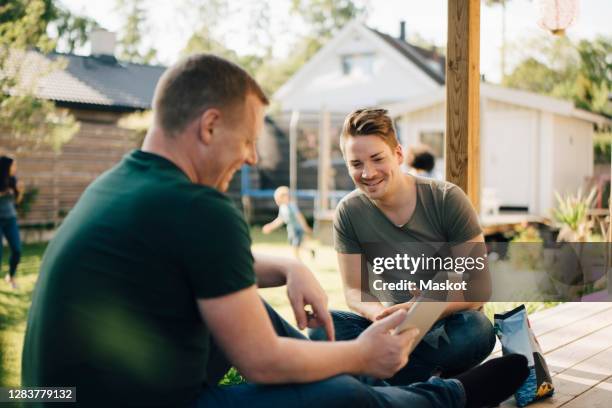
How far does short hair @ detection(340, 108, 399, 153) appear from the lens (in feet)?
9.26

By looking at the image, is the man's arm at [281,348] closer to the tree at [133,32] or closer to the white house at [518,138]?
the white house at [518,138]

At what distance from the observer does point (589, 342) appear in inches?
150

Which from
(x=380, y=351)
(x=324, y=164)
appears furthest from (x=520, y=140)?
(x=380, y=351)

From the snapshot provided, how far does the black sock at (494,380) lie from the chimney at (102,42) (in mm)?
19290

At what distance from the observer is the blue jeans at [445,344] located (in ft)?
8.91

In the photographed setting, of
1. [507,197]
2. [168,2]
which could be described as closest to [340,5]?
[168,2]

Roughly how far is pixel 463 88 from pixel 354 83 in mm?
20454

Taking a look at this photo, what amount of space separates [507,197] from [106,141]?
8.98 m

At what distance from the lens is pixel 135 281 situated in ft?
5.16

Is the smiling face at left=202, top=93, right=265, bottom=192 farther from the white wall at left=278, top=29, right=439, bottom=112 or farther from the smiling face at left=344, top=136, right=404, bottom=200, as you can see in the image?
the white wall at left=278, top=29, right=439, bottom=112

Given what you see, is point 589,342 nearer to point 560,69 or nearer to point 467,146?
point 467,146

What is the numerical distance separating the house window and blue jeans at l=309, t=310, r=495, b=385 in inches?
840

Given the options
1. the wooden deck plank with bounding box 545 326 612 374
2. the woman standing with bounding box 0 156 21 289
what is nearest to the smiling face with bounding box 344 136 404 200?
the wooden deck plank with bounding box 545 326 612 374

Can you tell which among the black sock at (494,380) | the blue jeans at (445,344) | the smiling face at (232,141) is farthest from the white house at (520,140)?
the smiling face at (232,141)
